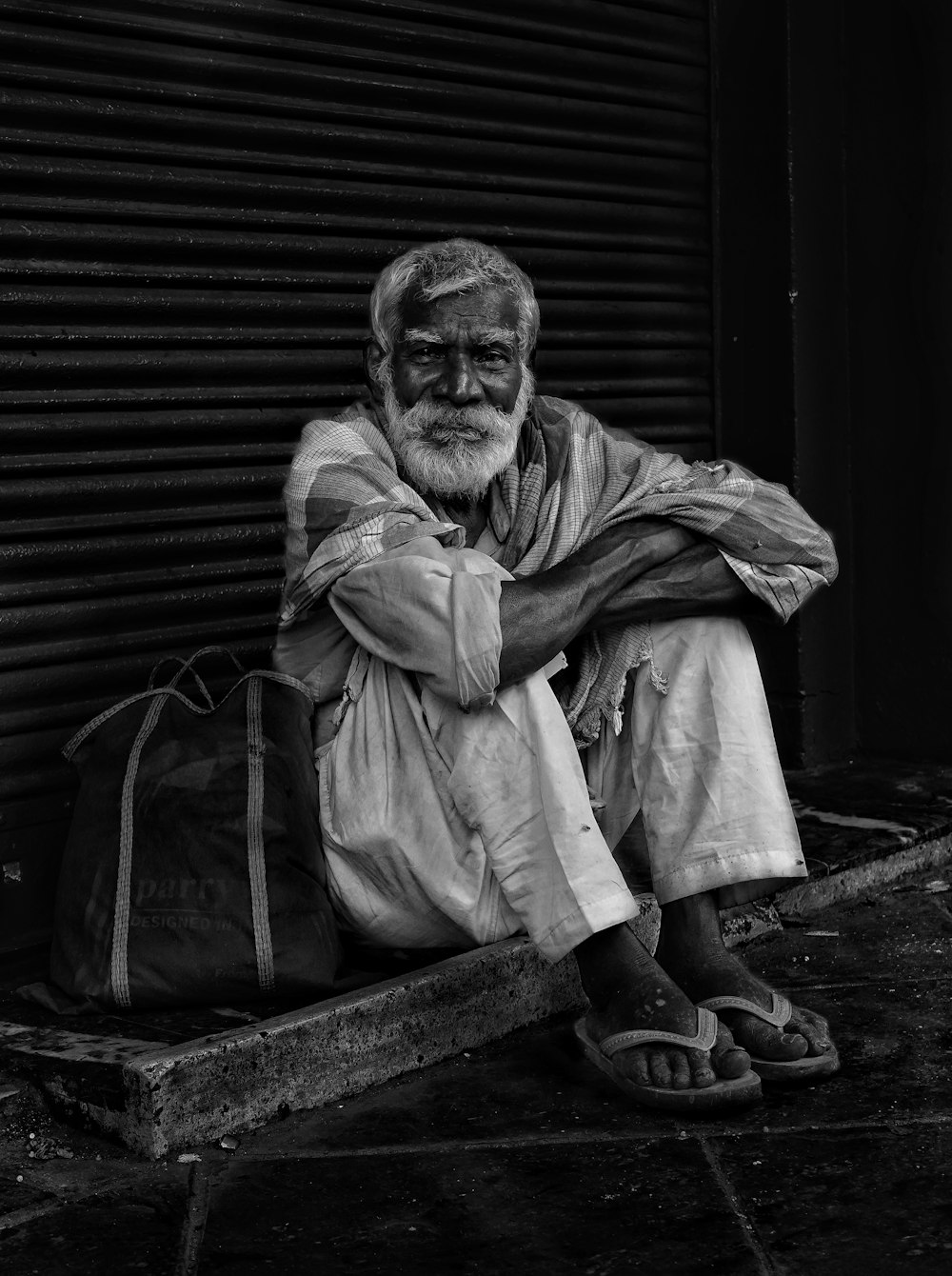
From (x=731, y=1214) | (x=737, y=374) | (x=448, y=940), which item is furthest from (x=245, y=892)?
(x=737, y=374)

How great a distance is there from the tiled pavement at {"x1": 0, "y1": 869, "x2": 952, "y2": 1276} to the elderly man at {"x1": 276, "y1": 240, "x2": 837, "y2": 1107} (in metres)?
0.13

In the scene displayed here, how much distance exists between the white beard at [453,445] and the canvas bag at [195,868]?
0.57 meters

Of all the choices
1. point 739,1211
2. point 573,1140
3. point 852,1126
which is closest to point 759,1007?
point 852,1126

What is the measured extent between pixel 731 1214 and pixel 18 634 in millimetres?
1905

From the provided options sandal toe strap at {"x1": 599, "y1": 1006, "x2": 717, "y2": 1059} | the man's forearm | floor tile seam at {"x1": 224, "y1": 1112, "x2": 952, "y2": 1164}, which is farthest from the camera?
the man's forearm

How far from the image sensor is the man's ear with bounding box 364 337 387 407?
336 centimetres

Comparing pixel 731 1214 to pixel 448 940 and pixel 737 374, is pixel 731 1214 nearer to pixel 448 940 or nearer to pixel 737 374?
pixel 448 940

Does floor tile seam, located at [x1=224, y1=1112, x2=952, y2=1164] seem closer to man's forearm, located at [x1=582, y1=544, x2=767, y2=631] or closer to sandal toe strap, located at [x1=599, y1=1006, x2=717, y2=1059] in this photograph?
sandal toe strap, located at [x1=599, y1=1006, x2=717, y2=1059]

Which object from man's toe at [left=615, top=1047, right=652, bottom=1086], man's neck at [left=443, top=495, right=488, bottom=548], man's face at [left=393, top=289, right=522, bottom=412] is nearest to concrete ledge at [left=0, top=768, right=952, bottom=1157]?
man's toe at [left=615, top=1047, right=652, bottom=1086]

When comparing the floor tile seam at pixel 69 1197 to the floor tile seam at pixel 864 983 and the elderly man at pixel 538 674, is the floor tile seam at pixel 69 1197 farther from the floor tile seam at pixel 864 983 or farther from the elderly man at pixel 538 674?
the floor tile seam at pixel 864 983

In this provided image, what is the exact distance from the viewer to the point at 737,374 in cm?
484

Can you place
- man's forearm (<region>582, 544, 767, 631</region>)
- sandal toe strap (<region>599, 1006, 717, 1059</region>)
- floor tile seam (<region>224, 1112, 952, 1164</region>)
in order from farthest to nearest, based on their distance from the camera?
man's forearm (<region>582, 544, 767, 631</region>)
sandal toe strap (<region>599, 1006, 717, 1059</region>)
floor tile seam (<region>224, 1112, 952, 1164</region>)

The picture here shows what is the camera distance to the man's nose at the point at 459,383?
320cm

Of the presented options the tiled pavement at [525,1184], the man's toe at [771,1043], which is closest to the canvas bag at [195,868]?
the tiled pavement at [525,1184]
